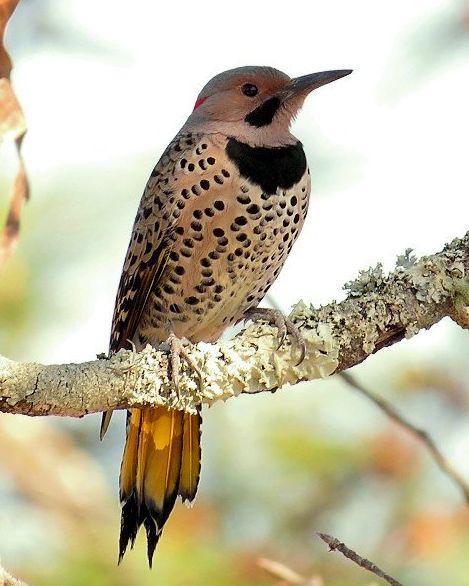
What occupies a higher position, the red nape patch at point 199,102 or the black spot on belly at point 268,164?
the red nape patch at point 199,102

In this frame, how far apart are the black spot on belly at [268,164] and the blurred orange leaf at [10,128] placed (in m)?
1.25

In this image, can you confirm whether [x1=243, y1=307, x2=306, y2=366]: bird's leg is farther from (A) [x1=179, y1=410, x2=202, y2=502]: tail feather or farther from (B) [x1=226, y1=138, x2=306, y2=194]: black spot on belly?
(A) [x1=179, y1=410, x2=202, y2=502]: tail feather

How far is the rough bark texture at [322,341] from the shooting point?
2.25 meters

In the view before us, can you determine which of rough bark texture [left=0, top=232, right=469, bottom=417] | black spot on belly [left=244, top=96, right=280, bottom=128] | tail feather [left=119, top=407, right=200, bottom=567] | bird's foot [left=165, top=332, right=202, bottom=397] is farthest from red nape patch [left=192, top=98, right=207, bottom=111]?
bird's foot [left=165, top=332, right=202, bottom=397]

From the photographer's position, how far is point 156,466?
10.9ft

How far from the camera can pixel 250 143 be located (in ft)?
11.0

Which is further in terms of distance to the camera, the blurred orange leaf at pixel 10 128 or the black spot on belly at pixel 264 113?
the black spot on belly at pixel 264 113

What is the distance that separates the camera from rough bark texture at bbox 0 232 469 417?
7.39 feet

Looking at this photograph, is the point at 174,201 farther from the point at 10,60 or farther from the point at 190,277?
the point at 10,60

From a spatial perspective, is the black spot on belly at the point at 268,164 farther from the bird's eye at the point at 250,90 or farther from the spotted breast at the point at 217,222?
the bird's eye at the point at 250,90

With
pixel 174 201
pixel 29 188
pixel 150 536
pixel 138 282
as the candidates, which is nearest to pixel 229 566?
pixel 150 536

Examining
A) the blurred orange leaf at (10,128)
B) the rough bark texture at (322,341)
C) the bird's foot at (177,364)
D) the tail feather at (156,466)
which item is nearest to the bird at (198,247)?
the tail feather at (156,466)

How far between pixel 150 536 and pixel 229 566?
1.85 feet

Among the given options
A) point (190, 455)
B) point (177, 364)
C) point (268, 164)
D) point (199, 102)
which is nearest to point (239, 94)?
point (199, 102)
